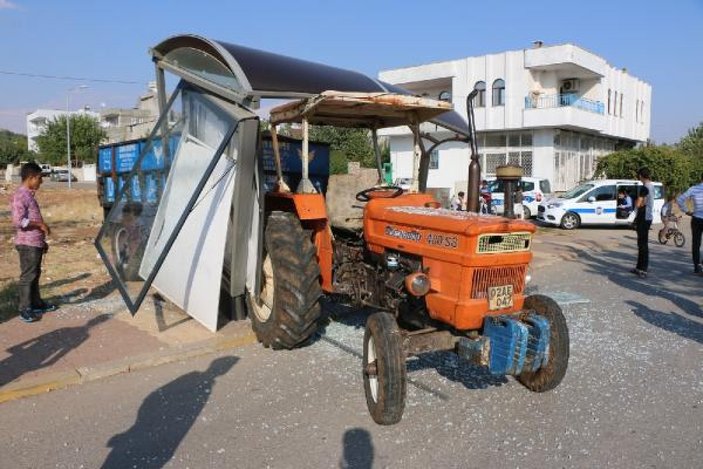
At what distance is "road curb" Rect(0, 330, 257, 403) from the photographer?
487 centimetres

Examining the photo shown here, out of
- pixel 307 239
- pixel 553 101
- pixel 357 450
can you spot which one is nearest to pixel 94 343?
pixel 307 239

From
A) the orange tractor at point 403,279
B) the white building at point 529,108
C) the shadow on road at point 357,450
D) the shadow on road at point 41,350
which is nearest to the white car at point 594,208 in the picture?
the white building at point 529,108

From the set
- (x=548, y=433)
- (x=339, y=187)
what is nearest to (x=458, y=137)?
(x=339, y=187)

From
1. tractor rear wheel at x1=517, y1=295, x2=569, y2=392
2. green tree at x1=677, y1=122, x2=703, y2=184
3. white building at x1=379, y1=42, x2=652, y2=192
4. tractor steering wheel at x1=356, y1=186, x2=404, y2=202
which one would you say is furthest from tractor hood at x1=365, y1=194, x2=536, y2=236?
green tree at x1=677, y1=122, x2=703, y2=184

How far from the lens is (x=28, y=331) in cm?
638

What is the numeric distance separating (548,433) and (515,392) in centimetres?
73

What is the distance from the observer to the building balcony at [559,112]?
31.0m

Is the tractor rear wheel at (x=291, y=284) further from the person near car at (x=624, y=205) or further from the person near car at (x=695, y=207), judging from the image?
the person near car at (x=624, y=205)

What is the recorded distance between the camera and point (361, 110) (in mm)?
6316

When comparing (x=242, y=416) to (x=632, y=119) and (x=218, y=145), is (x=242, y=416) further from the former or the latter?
(x=632, y=119)

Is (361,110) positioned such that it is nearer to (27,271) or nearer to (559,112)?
(27,271)

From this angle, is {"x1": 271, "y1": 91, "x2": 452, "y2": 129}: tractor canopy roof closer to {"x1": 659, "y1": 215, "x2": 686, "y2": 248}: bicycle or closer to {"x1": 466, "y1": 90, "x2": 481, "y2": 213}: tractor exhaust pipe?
{"x1": 466, "y1": 90, "x2": 481, "y2": 213}: tractor exhaust pipe

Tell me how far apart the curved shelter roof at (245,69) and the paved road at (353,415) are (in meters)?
2.59

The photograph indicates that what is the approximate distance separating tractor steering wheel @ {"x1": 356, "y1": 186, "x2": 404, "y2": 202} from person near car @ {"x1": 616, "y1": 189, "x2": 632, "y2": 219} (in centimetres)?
1591
